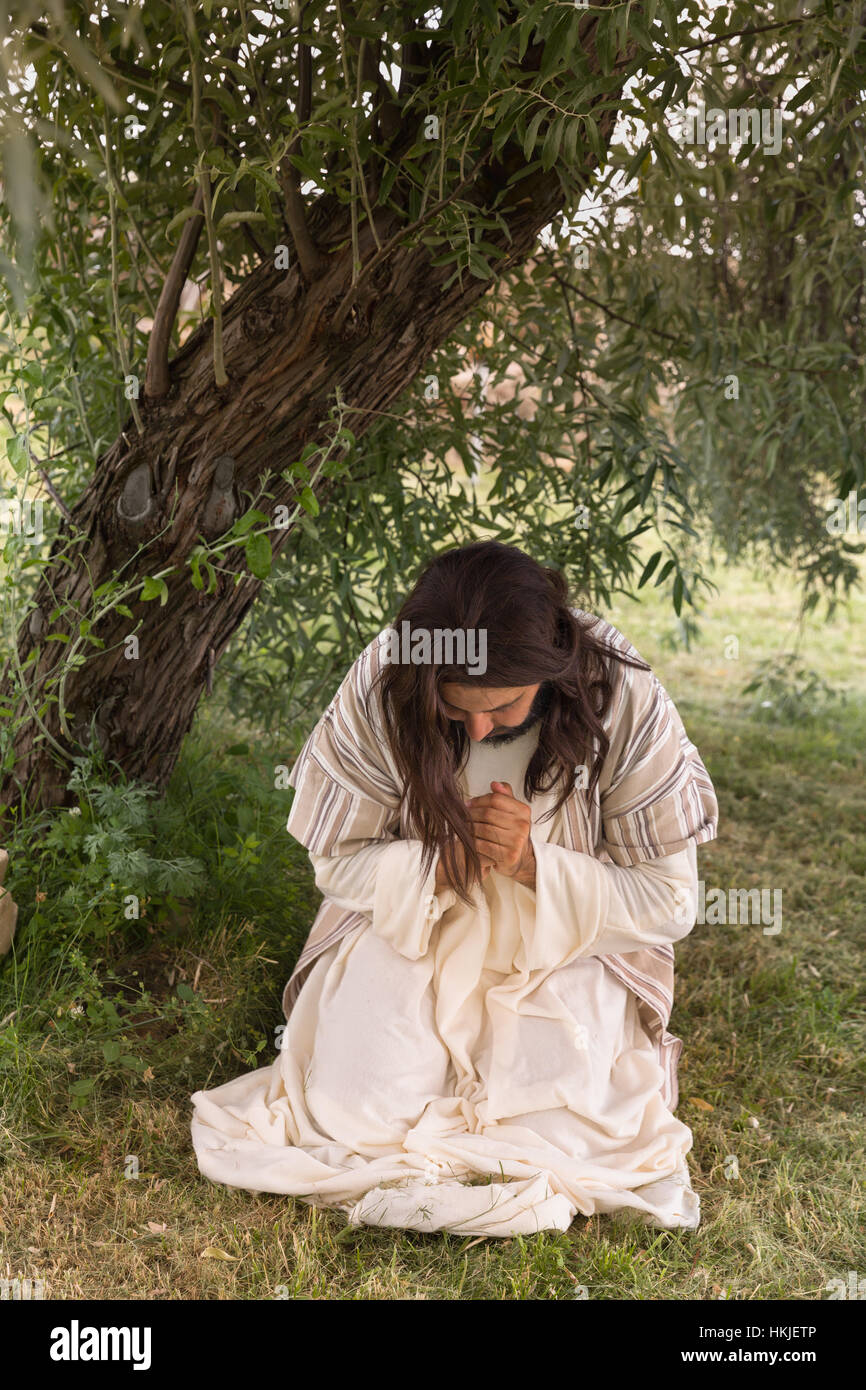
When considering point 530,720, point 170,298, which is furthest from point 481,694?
point 170,298

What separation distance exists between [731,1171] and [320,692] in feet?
6.20

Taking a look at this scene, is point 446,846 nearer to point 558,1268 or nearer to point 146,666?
point 558,1268

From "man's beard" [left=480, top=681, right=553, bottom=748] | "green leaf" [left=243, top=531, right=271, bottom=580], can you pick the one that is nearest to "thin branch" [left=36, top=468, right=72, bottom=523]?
"green leaf" [left=243, top=531, right=271, bottom=580]

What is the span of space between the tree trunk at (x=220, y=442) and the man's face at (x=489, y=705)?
2.32 feet

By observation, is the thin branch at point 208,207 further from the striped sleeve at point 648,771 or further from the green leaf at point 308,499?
the striped sleeve at point 648,771

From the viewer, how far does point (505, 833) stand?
2234 millimetres

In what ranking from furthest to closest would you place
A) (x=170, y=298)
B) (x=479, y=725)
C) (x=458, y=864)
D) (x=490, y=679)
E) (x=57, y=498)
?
(x=57, y=498) → (x=170, y=298) → (x=458, y=864) → (x=479, y=725) → (x=490, y=679)

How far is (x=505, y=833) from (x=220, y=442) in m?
1.10

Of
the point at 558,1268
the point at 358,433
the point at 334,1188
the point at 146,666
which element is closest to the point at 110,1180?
the point at 334,1188

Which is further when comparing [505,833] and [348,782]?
[348,782]

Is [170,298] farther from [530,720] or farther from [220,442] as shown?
[530,720]

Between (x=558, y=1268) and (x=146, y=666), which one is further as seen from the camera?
(x=146, y=666)

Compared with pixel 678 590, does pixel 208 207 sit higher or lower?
higher

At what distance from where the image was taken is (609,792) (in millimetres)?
2357
